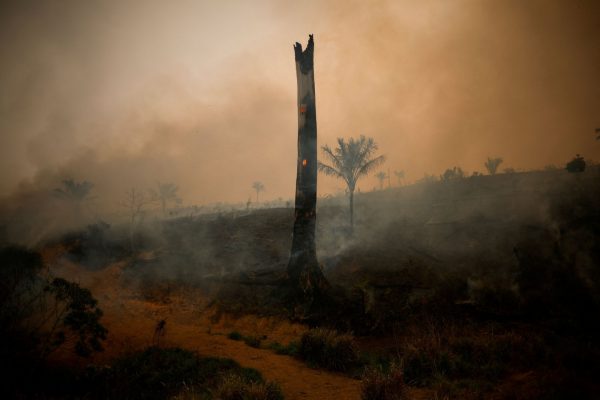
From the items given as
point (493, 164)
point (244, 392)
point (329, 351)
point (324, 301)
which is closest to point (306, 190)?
point (324, 301)

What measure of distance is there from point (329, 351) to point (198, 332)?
701 cm

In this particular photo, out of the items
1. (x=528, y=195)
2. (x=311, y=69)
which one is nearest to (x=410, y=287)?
(x=311, y=69)

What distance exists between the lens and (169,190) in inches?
2336

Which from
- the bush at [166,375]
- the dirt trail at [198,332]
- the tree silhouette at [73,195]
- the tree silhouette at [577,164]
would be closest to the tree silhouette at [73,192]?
the tree silhouette at [73,195]

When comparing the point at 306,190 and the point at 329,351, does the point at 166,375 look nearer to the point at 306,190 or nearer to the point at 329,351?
the point at 329,351

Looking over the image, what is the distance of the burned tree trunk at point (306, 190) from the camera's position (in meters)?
12.4

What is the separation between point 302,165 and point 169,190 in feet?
177

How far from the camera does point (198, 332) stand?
485 inches

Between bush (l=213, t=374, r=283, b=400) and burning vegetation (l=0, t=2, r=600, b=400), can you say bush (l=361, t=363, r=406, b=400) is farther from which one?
bush (l=213, t=374, r=283, b=400)

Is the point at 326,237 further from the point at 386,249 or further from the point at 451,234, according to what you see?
the point at 451,234


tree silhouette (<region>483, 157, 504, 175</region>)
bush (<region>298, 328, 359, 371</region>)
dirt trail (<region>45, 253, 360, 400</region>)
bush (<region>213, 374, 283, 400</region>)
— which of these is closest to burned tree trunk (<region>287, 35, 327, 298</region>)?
dirt trail (<region>45, 253, 360, 400</region>)

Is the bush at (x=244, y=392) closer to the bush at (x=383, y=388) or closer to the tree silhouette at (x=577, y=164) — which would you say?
the bush at (x=383, y=388)

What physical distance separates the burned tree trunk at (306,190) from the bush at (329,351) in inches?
145

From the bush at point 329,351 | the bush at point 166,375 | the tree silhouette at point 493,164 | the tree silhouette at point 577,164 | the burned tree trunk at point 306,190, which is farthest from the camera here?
the tree silhouette at point 493,164
